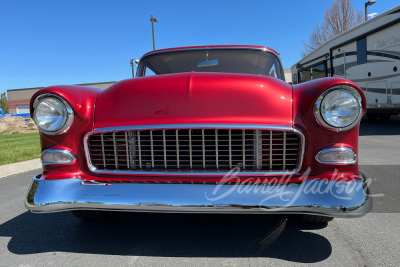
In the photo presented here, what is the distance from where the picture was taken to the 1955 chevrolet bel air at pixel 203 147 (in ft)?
5.61

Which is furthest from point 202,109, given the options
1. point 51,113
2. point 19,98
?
point 19,98

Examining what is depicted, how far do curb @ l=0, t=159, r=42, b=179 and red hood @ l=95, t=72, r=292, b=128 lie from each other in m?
3.72

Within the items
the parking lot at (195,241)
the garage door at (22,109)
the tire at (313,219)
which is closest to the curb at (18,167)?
the parking lot at (195,241)

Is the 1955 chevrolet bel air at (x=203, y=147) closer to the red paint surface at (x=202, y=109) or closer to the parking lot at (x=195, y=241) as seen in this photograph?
the red paint surface at (x=202, y=109)

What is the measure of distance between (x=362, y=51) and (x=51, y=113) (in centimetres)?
978

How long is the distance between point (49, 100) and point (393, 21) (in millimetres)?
8763

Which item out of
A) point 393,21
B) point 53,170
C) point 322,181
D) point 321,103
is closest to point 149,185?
point 53,170

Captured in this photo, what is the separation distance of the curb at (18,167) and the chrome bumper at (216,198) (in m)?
3.58

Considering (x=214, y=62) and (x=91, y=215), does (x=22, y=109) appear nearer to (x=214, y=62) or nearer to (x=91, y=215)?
(x=214, y=62)

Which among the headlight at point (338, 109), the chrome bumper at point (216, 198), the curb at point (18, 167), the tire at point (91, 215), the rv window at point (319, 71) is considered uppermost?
the rv window at point (319, 71)

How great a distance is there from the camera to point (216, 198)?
1.69 m

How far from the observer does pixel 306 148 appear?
1856 millimetres

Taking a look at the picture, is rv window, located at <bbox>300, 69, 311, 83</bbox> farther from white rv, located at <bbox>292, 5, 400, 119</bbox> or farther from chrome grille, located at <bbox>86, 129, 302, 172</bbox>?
chrome grille, located at <bbox>86, 129, 302, 172</bbox>

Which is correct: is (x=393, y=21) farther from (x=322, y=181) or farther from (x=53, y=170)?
(x=53, y=170)
